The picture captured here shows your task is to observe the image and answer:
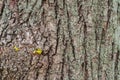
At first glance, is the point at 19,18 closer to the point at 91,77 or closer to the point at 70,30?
the point at 70,30

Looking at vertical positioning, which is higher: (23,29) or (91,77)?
(23,29)

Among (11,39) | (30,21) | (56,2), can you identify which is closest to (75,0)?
(56,2)

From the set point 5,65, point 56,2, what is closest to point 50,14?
point 56,2

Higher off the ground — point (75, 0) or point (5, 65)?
point (75, 0)

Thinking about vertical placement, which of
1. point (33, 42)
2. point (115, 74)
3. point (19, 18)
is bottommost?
point (115, 74)

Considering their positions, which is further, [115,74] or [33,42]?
[115,74]

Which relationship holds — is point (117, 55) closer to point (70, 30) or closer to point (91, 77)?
point (91, 77)
